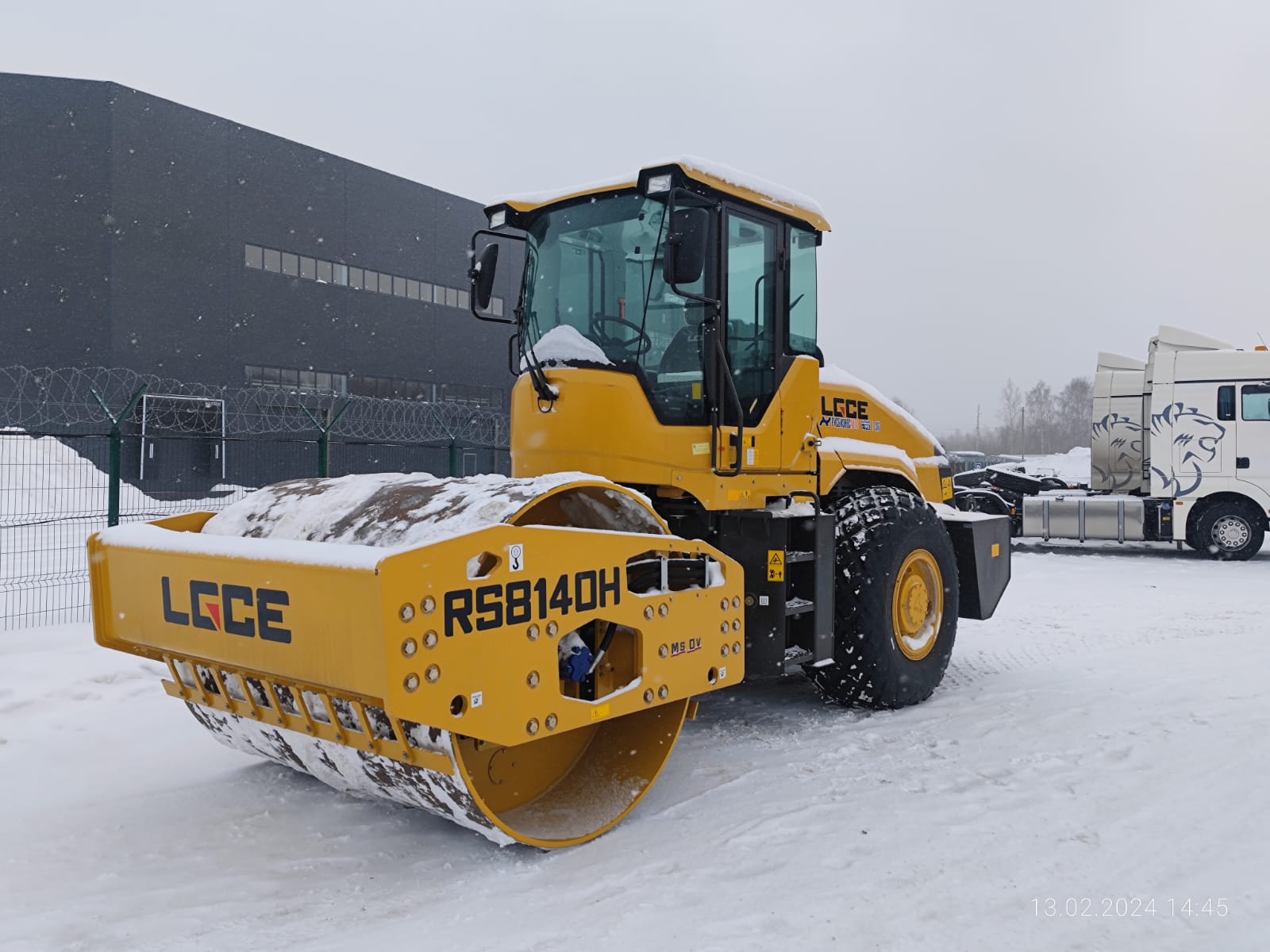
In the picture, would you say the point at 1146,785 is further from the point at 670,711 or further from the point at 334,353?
the point at 334,353

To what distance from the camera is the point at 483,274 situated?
5121mm

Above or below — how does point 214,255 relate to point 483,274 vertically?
above

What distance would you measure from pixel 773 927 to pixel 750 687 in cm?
326

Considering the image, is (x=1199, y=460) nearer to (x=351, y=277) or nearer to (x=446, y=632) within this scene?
(x=446, y=632)

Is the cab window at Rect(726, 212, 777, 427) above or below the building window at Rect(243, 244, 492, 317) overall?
below

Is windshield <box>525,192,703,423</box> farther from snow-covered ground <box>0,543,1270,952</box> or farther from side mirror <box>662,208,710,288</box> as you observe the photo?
snow-covered ground <box>0,543,1270,952</box>

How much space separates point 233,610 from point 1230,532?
46.7 feet

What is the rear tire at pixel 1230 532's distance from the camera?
13617mm

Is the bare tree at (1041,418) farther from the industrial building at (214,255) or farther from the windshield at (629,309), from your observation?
the windshield at (629,309)

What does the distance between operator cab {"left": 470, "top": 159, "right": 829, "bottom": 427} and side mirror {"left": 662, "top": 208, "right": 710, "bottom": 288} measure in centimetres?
10

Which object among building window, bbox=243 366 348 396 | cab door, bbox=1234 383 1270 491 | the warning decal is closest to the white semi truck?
cab door, bbox=1234 383 1270 491

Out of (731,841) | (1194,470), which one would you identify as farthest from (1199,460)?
(731,841)

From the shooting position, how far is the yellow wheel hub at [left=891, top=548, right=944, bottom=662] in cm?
569

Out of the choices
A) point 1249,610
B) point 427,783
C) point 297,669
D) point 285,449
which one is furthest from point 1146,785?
point 285,449
